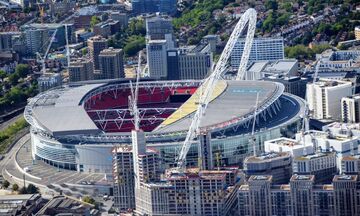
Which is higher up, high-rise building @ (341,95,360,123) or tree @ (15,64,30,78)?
high-rise building @ (341,95,360,123)

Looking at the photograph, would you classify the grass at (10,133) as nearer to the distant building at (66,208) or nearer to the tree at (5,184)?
the tree at (5,184)

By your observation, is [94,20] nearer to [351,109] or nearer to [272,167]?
[351,109]

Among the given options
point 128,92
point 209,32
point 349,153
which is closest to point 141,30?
point 209,32

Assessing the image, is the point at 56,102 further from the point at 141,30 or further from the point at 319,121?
the point at 141,30

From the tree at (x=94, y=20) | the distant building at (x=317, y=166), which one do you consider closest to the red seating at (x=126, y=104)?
the distant building at (x=317, y=166)

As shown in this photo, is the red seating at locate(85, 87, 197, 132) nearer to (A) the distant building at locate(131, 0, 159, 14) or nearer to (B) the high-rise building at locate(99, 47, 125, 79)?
(B) the high-rise building at locate(99, 47, 125, 79)

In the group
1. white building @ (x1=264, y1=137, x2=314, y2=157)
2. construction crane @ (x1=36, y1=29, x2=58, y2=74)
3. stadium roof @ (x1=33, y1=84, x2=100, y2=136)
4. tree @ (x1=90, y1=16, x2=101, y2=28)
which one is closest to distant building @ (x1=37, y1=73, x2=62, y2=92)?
construction crane @ (x1=36, y1=29, x2=58, y2=74)

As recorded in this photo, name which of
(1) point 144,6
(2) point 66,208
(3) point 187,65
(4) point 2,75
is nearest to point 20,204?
(2) point 66,208
